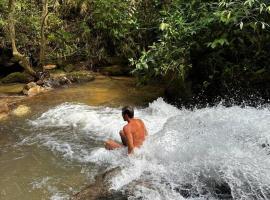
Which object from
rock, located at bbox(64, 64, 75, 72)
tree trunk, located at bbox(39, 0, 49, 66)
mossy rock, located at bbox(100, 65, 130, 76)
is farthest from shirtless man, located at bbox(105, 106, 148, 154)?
rock, located at bbox(64, 64, 75, 72)

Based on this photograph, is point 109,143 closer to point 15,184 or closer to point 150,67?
point 15,184

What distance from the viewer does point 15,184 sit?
639cm

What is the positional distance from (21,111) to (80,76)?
436 centimetres

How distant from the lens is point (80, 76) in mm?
14609

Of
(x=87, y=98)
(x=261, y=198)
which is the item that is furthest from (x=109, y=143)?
(x=87, y=98)

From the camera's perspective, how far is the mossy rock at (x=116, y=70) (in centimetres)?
1511

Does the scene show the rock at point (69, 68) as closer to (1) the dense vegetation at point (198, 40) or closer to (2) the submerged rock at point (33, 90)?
(1) the dense vegetation at point (198, 40)

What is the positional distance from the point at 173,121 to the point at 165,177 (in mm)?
2892

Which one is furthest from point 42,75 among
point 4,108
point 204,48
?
point 204,48

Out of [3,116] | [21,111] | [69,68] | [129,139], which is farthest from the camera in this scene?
[69,68]

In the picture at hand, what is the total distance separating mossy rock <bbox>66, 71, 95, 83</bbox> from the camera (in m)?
14.1

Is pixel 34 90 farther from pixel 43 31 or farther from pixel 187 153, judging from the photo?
pixel 187 153

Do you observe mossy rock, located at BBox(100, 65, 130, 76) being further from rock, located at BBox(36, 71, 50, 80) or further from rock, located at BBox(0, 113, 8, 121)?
rock, located at BBox(0, 113, 8, 121)

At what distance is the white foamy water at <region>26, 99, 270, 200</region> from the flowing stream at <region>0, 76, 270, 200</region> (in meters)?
0.01
